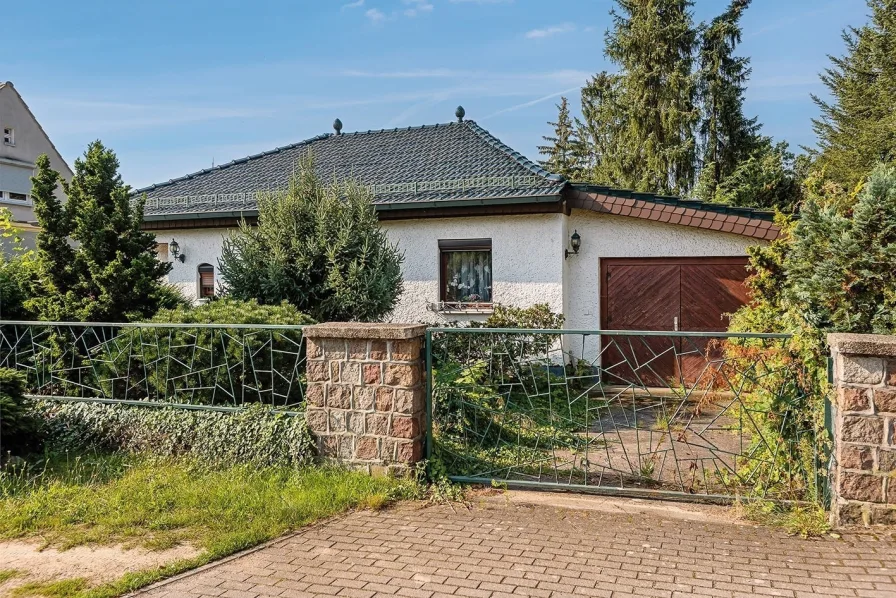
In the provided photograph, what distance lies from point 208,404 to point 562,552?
12.8 ft

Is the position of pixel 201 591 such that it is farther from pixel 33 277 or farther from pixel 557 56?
pixel 557 56

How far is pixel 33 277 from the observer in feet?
28.4

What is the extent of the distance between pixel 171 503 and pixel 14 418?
2.41 metres

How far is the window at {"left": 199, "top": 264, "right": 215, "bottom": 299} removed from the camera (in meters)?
13.4

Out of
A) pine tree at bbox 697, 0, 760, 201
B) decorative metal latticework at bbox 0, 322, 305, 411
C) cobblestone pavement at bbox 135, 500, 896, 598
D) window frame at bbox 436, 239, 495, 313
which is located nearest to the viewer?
cobblestone pavement at bbox 135, 500, 896, 598

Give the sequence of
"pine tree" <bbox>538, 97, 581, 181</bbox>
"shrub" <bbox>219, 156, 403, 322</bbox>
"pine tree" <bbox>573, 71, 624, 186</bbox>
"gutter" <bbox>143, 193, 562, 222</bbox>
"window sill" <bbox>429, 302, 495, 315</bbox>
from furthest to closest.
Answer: "pine tree" <bbox>538, 97, 581, 181</bbox>
"pine tree" <bbox>573, 71, 624, 186</bbox>
"window sill" <bbox>429, 302, 495, 315</bbox>
"gutter" <bbox>143, 193, 562, 222</bbox>
"shrub" <bbox>219, 156, 403, 322</bbox>

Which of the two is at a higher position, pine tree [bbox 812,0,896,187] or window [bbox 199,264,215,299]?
pine tree [bbox 812,0,896,187]

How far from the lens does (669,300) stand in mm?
10898

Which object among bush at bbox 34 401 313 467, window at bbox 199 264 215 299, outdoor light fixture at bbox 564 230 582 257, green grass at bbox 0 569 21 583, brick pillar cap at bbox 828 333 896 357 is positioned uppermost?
outdoor light fixture at bbox 564 230 582 257

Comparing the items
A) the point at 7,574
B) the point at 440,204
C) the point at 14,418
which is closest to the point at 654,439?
the point at 7,574

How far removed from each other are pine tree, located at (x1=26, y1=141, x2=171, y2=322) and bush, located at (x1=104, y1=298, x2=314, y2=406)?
5.20 ft

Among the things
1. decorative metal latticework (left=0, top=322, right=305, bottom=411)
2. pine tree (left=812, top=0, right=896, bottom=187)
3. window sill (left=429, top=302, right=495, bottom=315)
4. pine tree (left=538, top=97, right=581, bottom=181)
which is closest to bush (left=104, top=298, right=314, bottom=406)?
decorative metal latticework (left=0, top=322, right=305, bottom=411)

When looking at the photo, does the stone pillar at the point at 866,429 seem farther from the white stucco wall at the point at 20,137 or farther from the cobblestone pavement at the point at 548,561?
the white stucco wall at the point at 20,137

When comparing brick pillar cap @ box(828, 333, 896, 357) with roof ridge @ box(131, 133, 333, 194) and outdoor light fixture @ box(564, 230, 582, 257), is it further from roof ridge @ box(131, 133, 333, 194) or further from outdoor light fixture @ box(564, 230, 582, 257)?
roof ridge @ box(131, 133, 333, 194)
